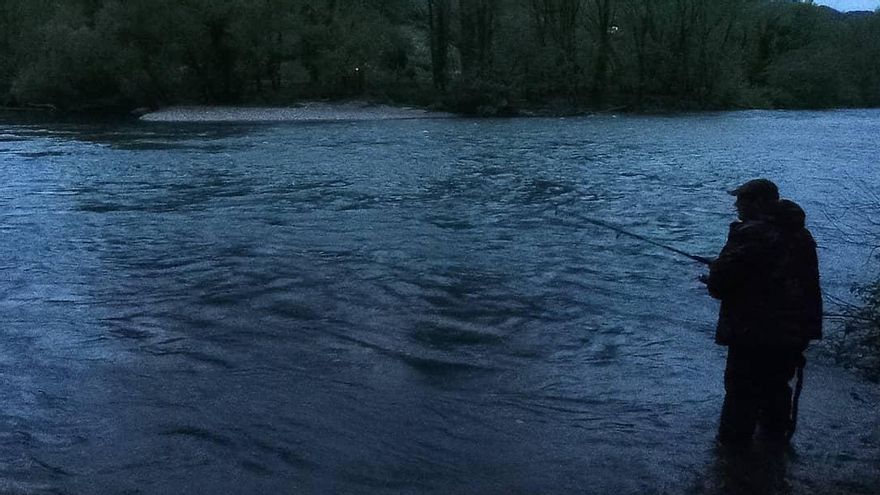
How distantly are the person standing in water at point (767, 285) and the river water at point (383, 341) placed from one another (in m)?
0.95

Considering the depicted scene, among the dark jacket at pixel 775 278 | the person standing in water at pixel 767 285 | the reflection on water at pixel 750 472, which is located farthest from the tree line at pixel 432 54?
the dark jacket at pixel 775 278

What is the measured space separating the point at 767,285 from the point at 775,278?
71 mm

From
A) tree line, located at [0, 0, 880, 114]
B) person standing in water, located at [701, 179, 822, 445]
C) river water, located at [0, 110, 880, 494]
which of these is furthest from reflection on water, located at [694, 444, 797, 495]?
tree line, located at [0, 0, 880, 114]

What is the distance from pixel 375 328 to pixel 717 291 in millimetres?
5301

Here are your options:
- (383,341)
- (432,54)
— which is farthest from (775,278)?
(432,54)

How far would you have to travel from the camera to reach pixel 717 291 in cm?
619

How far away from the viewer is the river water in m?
6.87

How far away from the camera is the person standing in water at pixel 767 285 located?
6051 mm

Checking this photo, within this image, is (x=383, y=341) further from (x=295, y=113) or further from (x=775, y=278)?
(x=295, y=113)

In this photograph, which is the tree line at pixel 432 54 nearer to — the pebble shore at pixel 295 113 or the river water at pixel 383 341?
the pebble shore at pixel 295 113

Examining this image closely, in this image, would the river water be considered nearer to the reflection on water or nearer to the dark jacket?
the reflection on water

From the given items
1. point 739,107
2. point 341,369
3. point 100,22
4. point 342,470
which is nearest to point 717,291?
point 342,470

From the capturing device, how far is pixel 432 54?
7200 centimetres

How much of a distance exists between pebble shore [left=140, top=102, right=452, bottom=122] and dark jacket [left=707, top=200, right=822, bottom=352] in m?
50.4
